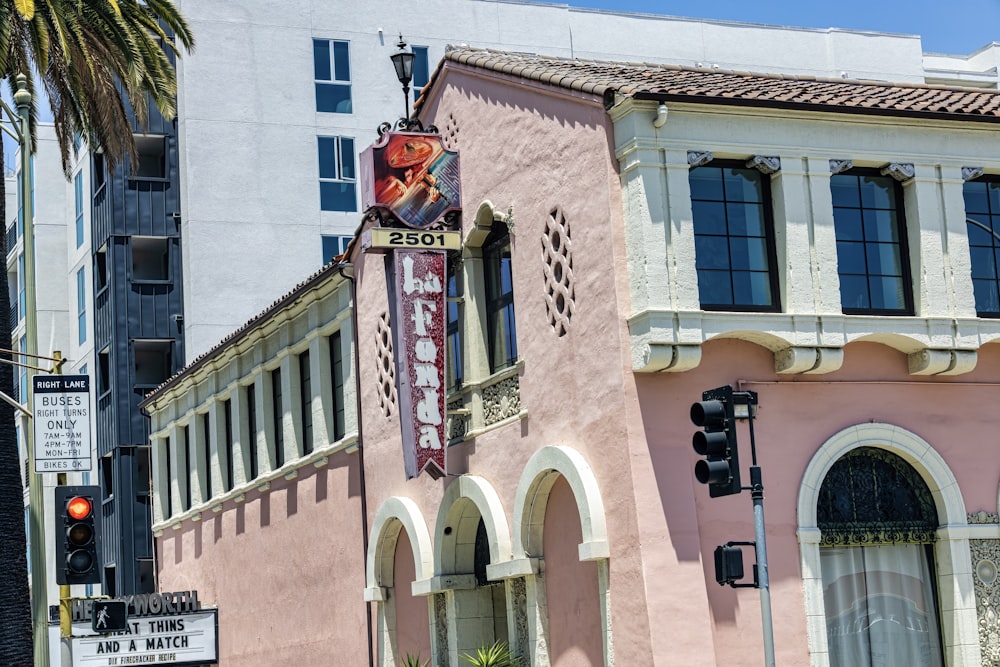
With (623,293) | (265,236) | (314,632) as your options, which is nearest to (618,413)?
(623,293)

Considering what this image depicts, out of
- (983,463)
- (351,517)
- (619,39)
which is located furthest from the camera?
(619,39)

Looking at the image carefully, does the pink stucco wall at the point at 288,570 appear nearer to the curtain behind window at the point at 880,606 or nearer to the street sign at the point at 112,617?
the street sign at the point at 112,617

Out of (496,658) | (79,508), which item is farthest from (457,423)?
(79,508)

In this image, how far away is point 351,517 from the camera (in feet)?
94.6

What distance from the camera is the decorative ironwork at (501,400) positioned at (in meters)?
23.0

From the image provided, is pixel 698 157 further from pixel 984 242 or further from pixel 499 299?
pixel 499 299

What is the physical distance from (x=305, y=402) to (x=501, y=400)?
9.29 m

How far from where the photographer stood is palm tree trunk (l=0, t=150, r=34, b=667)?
23219 mm

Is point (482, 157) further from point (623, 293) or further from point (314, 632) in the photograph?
point (314, 632)

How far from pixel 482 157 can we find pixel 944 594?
917 cm

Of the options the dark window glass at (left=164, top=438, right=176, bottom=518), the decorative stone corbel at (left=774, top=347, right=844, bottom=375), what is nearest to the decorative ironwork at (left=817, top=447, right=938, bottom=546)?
the decorative stone corbel at (left=774, top=347, right=844, bottom=375)

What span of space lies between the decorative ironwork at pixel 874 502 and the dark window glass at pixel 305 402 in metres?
13.5

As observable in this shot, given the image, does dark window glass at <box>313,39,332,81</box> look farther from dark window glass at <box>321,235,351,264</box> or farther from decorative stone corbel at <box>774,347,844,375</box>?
decorative stone corbel at <box>774,347,844,375</box>

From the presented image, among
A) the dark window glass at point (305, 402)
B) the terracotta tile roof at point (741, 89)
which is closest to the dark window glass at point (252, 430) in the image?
the dark window glass at point (305, 402)
